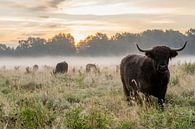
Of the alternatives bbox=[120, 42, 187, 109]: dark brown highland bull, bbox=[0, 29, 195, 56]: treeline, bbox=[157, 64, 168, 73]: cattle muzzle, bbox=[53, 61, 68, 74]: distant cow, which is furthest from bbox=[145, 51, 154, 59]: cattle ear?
bbox=[0, 29, 195, 56]: treeline

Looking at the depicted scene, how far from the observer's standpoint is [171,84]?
57.5 ft

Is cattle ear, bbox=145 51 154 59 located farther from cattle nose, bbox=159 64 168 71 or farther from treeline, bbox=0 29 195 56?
treeline, bbox=0 29 195 56

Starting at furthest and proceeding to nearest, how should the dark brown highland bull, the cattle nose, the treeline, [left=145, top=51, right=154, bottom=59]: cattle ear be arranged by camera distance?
1. the treeline
2. [left=145, top=51, right=154, bottom=59]: cattle ear
3. the dark brown highland bull
4. the cattle nose

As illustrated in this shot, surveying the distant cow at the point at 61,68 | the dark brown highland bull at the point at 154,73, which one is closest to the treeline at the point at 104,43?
the distant cow at the point at 61,68

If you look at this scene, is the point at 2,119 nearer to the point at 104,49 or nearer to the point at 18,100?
the point at 18,100

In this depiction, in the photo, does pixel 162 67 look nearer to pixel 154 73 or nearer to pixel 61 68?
pixel 154 73

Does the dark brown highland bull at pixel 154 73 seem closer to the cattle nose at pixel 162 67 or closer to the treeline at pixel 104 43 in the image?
the cattle nose at pixel 162 67

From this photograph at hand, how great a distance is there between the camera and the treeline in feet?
302

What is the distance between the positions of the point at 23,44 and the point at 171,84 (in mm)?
86155

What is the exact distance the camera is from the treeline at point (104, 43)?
302 feet

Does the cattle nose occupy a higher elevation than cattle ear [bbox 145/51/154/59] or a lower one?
lower

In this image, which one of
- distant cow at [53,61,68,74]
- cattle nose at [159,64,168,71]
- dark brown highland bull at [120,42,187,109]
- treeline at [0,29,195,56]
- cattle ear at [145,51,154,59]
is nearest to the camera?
cattle nose at [159,64,168,71]

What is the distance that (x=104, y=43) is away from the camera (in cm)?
9644

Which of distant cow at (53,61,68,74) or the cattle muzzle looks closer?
the cattle muzzle
